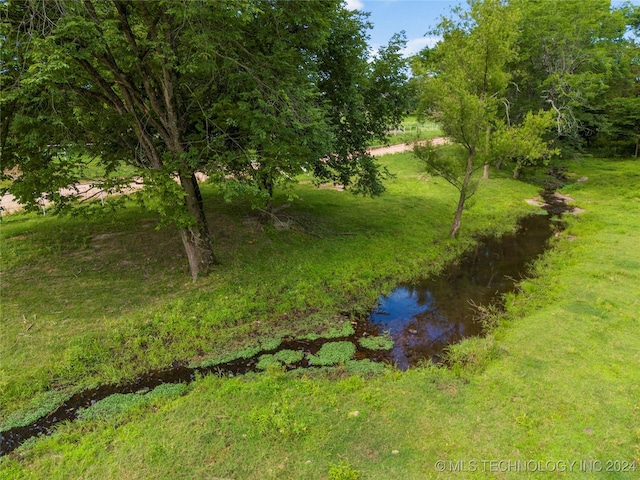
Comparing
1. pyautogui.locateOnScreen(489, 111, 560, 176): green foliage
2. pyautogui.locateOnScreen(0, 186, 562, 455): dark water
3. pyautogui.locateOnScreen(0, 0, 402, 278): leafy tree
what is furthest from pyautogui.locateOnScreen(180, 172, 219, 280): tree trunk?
pyautogui.locateOnScreen(489, 111, 560, 176): green foliage

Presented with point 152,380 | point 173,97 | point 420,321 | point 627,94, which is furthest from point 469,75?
point 627,94

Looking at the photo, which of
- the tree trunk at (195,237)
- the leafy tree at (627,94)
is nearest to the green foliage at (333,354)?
the tree trunk at (195,237)

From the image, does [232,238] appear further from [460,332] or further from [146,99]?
[460,332]

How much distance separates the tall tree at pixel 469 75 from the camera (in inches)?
472

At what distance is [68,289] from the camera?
9.81 m

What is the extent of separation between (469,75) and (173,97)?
953cm

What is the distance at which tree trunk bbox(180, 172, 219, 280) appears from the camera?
10.1 metres

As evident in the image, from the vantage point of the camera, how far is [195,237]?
33.6 ft

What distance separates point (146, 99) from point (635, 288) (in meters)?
13.9

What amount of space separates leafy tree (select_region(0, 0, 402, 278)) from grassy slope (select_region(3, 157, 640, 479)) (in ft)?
14.4

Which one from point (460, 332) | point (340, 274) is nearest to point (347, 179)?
point (340, 274)

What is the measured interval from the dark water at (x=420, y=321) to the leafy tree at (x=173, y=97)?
3611 millimetres

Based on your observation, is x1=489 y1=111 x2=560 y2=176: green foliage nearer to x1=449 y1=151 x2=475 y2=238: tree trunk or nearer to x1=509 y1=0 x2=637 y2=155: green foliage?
x1=449 y1=151 x2=475 y2=238: tree trunk

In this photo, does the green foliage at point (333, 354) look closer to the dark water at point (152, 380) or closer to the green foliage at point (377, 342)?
the dark water at point (152, 380)
